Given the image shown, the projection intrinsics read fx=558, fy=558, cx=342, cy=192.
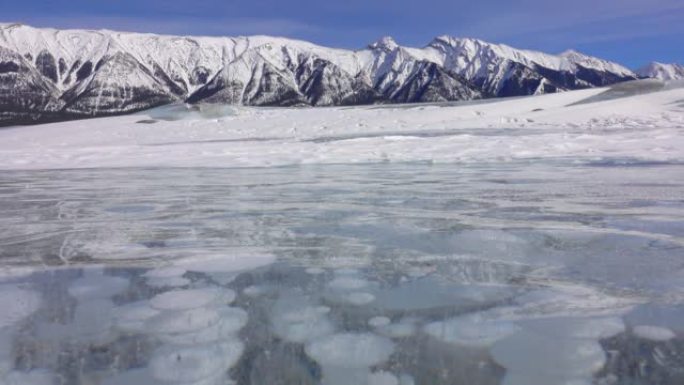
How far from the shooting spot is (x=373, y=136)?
1517 centimetres

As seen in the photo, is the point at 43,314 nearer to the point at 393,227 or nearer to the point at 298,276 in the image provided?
the point at 298,276

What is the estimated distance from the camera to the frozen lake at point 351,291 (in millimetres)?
1910

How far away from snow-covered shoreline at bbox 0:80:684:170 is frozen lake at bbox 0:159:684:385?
210 inches

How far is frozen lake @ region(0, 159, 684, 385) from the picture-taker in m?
1.91

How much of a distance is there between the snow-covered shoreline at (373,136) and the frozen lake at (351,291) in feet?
17.5

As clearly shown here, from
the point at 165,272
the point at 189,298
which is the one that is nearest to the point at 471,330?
the point at 189,298

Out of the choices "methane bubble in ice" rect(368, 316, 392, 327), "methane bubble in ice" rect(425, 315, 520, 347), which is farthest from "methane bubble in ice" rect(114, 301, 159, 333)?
"methane bubble in ice" rect(425, 315, 520, 347)

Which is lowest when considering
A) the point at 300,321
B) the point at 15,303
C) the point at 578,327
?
the point at 15,303

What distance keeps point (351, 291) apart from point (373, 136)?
→ 1269 centimetres

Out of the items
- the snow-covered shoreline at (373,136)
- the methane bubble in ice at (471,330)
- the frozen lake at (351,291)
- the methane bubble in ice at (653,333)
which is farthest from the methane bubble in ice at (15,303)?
the snow-covered shoreline at (373,136)

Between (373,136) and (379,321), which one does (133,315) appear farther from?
(373,136)

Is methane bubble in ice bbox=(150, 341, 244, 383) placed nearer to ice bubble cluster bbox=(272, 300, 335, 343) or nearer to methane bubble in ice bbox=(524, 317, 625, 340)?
ice bubble cluster bbox=(272, 300, 335, 343)

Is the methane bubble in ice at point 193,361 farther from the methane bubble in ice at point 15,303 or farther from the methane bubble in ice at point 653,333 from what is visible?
the methane bubble in ice at point 653,333

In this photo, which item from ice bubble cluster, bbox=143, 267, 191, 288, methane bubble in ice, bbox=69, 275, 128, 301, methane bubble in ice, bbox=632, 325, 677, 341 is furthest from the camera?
ice bubble cluster, bbox=143, 267, 191, 288
